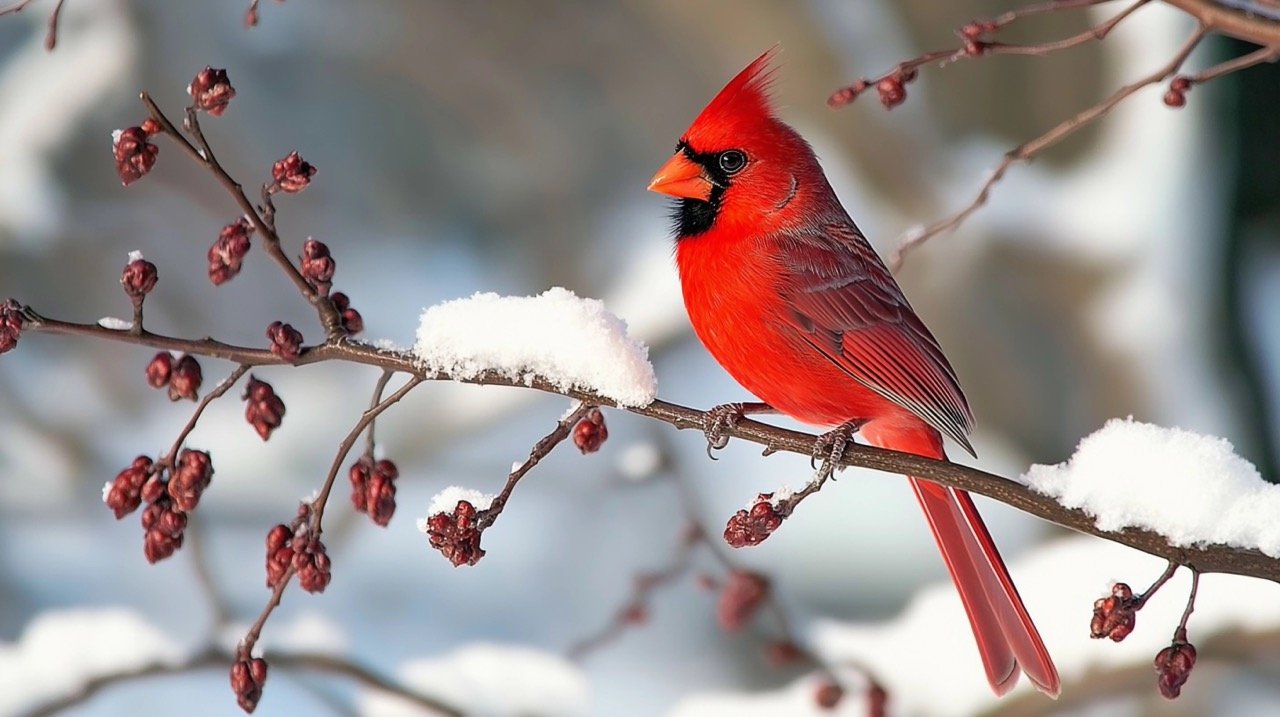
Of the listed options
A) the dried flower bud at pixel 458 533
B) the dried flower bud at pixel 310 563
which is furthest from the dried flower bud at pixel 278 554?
the dried flower bud at pixel 458 533

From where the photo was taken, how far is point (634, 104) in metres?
1.69

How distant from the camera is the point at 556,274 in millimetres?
1720

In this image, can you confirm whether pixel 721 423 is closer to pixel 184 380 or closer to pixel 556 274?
pixel 184 380

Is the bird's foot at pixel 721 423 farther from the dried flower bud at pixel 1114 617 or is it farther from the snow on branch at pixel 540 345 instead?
the dried flower bud at pixel 1114 617

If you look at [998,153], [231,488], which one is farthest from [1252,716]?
[231,488]

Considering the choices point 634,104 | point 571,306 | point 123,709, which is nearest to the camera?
point 571,306

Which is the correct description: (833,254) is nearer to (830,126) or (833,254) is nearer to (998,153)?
(830,126)

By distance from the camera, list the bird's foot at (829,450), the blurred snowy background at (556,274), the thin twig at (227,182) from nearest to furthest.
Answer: the thin twig at (227,182), the bird's foot at (829,450), the blurred snowy background at (556,274)

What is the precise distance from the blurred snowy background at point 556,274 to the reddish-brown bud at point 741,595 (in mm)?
205

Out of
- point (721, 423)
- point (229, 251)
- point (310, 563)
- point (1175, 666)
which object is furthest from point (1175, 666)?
point (229, 251)

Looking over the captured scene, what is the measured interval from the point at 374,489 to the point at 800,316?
14.7 inches

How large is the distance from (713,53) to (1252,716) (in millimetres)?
1254

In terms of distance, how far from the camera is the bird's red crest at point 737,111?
0.85 metres

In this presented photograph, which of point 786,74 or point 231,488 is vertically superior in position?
point 786,74
